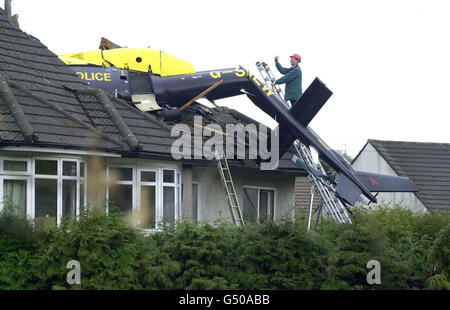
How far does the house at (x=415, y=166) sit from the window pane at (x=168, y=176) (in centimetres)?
1842

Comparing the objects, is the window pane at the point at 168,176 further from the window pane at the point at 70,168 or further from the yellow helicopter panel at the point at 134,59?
the yellow helicopter panel at the point at 134,59

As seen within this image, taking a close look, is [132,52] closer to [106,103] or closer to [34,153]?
[106,103]

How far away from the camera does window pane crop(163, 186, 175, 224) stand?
61.0 feet

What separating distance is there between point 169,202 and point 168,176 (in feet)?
2.11

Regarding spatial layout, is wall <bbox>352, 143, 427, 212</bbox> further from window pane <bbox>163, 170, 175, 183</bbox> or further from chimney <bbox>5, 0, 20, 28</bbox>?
chimney <bbox>5, 0, 20, 28</bbox>

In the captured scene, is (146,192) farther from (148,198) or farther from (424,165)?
(424,165)

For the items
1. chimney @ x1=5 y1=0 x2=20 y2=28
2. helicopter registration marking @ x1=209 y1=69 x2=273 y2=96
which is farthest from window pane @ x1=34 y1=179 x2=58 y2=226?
helicopter registration marking @ x1=209 y1=69 x2=273 y2=96

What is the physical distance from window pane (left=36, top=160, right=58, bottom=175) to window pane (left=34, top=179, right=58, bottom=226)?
195 mm

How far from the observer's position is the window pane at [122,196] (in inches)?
696

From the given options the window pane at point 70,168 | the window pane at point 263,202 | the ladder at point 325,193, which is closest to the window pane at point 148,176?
the window pane at point 70,168

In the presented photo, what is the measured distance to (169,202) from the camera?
18.7 metres

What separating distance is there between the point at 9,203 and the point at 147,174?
407 cm
